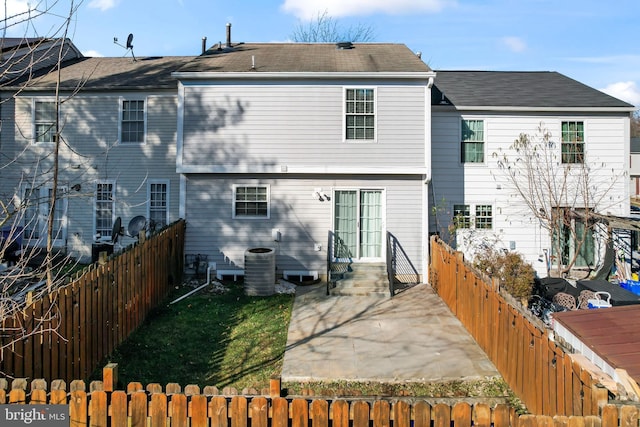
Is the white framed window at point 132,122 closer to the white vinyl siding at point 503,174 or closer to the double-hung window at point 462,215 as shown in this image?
the white vinyl siding at point 503,174

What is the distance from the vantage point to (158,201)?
1413 centimetres

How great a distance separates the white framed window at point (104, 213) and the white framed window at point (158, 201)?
119 cm

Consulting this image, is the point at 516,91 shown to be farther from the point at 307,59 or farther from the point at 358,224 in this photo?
the point at 358,224

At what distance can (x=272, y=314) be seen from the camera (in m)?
9.30

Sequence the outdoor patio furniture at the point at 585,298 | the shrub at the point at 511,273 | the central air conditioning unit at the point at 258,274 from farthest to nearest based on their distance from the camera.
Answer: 1. the shrub at the point at 511,273
2. the central air conditioning unit at the point at 258,274
3. the outdoor patio furniture at the point at 585,298

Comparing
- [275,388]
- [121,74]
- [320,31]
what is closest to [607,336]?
[275,388]

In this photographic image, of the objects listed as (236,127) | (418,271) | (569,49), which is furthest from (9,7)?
(569,49)

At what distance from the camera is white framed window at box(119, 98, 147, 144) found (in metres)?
14.0

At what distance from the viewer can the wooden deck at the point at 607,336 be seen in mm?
4391

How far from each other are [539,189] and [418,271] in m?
5.39

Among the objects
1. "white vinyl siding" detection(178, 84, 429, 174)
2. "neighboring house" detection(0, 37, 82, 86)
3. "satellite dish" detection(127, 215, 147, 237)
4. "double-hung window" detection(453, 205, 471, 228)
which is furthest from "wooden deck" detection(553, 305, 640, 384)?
"satellite dish" detection(127, 215, 147, 237)

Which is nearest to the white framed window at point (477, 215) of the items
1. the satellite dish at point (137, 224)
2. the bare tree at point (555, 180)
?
the bare tree at point (555, 180)

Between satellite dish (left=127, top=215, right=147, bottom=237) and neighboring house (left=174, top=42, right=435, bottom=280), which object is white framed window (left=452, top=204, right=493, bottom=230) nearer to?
neighboring house (left=174, top=42, right=435, bottom=280)

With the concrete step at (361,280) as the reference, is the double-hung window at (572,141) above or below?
above
